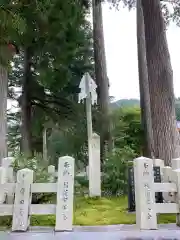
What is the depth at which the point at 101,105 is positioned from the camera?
11.3m

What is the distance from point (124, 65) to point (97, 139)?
13747mm

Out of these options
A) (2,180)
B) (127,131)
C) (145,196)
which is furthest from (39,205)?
(127,131)

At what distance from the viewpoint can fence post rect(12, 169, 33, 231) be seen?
3.41 meters

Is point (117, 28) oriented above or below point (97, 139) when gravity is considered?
above

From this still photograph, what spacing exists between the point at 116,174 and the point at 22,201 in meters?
3.22

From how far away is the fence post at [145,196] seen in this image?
136 inches

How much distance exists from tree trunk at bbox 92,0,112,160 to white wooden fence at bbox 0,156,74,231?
6793 mm

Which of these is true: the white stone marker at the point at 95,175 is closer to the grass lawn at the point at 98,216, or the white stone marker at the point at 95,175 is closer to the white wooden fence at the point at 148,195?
the grass lawn at the point at 98,216

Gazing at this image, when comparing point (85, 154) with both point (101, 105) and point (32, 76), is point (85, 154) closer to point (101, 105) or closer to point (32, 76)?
point (101, 105)

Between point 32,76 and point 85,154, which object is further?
point 85,154

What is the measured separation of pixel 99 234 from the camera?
3205mm

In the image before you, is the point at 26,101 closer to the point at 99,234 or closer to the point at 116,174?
the point at 116,174

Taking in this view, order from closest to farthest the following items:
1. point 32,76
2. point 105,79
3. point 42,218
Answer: point 42,218 < point 32,76 < point 105,79

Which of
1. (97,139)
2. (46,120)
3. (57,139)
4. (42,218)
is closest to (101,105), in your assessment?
(46,120)
